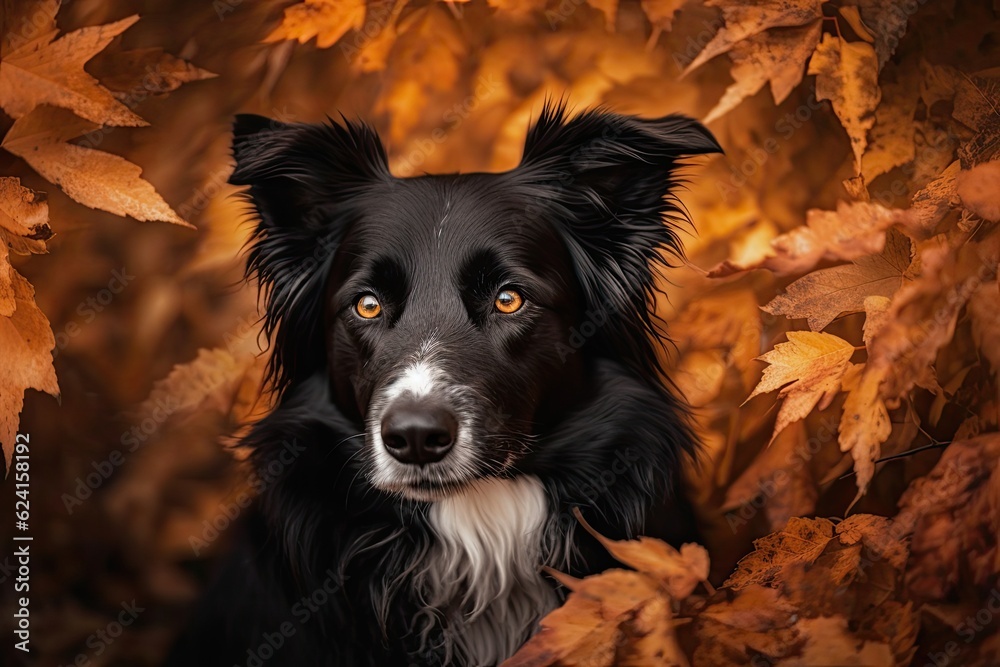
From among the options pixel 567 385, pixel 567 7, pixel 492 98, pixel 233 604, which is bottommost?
pixel 233 604

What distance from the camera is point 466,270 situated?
2.88 metres

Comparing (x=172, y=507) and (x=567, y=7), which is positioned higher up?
(x=567, y=7)

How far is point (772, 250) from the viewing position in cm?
307

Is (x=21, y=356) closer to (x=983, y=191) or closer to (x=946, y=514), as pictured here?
(x=946, y=514)

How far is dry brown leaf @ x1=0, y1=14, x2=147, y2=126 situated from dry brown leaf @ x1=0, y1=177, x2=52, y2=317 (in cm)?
24

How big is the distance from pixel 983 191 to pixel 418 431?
195cm

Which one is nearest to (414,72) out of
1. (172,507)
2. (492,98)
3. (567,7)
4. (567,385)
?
(492,98)

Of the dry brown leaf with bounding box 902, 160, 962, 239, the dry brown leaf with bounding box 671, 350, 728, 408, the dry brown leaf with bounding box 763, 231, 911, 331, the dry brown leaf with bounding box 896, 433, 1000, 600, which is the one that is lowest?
the dry brown leaf with bounding box 896, 433, 1000, 600

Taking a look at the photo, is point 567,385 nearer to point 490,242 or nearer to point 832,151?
point 490,242

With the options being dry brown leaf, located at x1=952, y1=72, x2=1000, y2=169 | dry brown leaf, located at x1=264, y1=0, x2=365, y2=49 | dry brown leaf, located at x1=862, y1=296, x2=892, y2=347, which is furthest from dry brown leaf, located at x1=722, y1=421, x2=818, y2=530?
dry brown leaf, located at x1=264, y1=0, x2=365, y2=49

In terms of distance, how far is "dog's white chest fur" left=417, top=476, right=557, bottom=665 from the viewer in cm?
301

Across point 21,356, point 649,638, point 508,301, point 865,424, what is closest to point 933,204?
point 865,424

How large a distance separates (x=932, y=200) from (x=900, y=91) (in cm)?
37

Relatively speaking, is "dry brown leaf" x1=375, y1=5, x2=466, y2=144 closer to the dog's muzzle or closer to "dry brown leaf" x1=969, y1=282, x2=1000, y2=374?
the dog's muzzle
